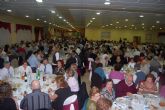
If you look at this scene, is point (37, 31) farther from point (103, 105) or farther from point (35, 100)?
point (103, 105)

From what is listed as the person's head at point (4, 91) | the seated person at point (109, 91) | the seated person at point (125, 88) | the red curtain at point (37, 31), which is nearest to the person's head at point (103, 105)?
the person's head at point (4, 91)

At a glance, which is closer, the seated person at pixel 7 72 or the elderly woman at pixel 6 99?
the elderly woman at pixel 6 99

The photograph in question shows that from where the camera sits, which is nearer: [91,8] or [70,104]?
[70,104]

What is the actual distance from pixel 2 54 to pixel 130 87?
8488mm

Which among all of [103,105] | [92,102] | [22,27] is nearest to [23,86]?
[92,102]

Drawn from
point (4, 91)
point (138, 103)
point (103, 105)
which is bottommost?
point (138, 103)

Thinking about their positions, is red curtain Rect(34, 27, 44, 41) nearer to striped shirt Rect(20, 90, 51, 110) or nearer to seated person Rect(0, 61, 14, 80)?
seated person Rect(0, 61, 14, 80)

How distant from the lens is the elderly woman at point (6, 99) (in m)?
4.90

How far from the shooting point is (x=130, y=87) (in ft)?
23.2

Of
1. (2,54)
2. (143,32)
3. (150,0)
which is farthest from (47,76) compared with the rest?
(143,32)

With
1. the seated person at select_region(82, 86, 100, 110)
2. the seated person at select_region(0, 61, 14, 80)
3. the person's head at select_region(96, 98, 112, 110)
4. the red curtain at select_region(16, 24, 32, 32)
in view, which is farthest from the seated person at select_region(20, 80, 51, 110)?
the red curtain at select_region(16, 24, 32, 32)

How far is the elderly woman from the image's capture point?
4898 millimetres

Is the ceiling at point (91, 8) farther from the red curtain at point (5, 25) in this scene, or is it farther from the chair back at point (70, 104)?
the chair back at point (70, 104)

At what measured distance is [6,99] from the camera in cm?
501
